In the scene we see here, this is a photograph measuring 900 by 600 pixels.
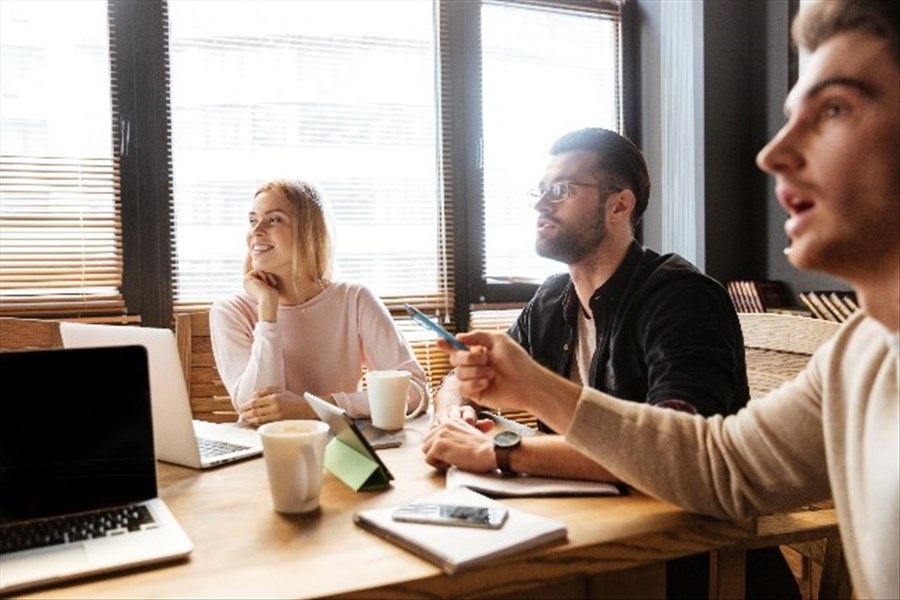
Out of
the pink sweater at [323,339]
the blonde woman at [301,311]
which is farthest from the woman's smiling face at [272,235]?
the pink sweater at [323,339]

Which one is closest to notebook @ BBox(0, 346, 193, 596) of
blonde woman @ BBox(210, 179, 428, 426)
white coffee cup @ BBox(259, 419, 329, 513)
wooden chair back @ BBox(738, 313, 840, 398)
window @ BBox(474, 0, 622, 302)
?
white coffee cup @ BBox(259, 419, 329, 513)

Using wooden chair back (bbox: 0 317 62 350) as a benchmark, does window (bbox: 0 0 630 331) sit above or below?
above

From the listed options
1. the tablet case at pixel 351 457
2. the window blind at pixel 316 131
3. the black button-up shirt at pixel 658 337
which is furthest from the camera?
the window blind at pixel 316 131

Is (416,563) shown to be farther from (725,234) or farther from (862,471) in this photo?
(725,234)

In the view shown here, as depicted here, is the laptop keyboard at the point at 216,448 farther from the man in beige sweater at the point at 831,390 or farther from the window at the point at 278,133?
the window at the point at 278,133

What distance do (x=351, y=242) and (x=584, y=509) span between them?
87.0 inches

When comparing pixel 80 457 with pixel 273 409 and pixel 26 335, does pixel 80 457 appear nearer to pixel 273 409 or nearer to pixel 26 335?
pixel 273 409

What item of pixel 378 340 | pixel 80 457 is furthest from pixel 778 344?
pixel 80 457

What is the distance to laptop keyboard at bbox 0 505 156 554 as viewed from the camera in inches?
35.8

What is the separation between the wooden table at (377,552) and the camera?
810 mm

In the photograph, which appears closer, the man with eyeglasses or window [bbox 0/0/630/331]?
the man with eyeglasses

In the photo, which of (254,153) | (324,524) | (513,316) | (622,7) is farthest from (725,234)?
(324,524)

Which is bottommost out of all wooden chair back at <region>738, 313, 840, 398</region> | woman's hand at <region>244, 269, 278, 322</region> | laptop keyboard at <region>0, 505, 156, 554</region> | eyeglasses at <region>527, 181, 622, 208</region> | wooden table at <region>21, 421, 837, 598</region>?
wooden table at <region>21, 421, 837, 598</region>

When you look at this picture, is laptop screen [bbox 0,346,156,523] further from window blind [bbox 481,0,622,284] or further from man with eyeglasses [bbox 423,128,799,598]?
window blind [bbox 481,0,622,284]
